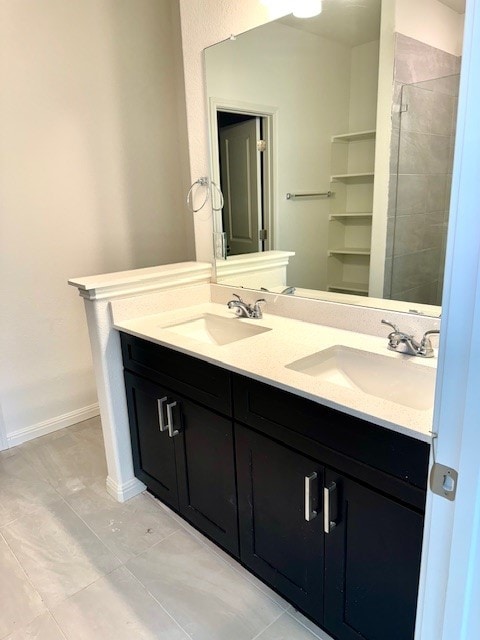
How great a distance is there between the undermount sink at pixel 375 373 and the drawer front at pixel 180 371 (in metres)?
0.28

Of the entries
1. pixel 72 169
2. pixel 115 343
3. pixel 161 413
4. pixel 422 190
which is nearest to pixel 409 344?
pixel 422 190

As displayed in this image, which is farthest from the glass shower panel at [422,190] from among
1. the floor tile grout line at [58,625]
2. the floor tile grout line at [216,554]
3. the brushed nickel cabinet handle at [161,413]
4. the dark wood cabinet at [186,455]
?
the floor tile grout line at [58,625]

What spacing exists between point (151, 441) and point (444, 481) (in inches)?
61.9

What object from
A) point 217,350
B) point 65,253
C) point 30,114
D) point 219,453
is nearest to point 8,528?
point 219,453

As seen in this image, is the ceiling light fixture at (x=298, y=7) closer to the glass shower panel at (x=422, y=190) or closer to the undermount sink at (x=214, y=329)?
the glass shower panel at (x=422, y=190)

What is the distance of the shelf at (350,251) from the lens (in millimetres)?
1679

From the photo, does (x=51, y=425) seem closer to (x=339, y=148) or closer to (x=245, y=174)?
(x=245, y=174)

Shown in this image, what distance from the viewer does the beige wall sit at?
2359 millimetres

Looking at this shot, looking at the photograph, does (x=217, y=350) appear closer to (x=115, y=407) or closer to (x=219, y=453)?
(x=219, y=453)

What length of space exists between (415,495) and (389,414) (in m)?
0.20

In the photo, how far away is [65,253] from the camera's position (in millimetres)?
2619

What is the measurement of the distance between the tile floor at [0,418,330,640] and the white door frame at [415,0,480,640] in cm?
104

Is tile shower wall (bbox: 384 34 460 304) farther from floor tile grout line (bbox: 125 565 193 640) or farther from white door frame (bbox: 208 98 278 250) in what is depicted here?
floor tile grout line (bbox: 125 565 193 640)

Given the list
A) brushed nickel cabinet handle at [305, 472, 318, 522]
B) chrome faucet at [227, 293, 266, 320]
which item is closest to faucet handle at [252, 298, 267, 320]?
chrome faucet at [227, 293, 266, 320]
